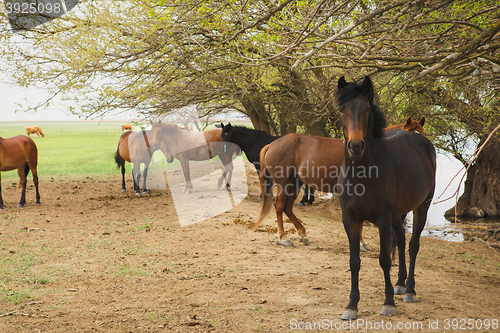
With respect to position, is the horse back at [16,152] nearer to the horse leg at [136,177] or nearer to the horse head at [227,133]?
the horse leg at [136,177]

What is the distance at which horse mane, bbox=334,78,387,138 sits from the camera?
126 inches

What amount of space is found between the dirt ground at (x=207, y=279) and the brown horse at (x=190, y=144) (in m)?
3.68

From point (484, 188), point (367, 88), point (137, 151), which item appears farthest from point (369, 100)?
point (484, 188)

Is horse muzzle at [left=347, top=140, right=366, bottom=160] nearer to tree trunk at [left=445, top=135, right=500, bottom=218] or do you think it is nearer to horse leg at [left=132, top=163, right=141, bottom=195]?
horse leg at [left=132, top=163, right=141, bottom=195]

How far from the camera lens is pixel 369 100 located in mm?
3283

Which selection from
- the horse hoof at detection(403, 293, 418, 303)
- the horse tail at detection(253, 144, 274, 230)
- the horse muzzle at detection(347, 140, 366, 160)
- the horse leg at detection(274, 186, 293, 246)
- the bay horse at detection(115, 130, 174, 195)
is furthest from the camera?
the bay horse at detection(115, 130, 174, 195)


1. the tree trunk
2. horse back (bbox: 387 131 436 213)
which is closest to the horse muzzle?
horse back (bbox: 387 131 436 213)

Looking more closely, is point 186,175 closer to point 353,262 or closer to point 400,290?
point 400,290

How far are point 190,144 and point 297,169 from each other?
6130 millimetres

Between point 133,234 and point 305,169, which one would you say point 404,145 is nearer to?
point 305,169

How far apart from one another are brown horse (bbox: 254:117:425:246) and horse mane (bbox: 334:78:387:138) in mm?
2765

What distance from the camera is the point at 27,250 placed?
579cm

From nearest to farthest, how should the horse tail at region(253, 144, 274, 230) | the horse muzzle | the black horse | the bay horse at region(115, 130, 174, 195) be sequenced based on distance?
the horse muzzle < the horse tail at region(253, 144, 274, 230) < the black horse < the bay horse at region(115, 130, 174, 195)
